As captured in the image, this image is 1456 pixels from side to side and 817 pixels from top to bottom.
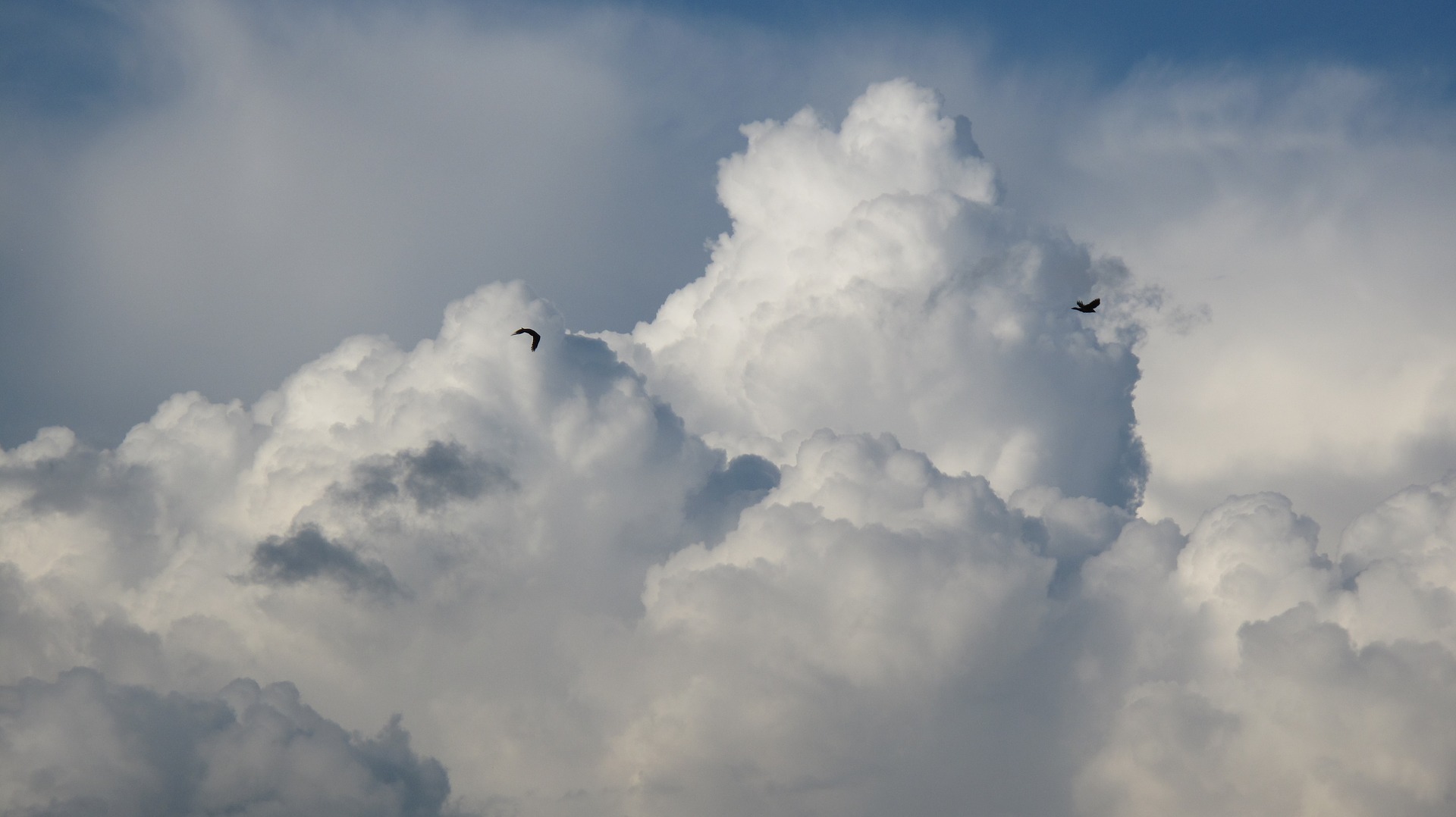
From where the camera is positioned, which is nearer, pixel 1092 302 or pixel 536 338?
pixel 1092 302

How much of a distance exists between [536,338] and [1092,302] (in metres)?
50.7

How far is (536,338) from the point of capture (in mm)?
142625

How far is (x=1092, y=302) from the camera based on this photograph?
125 metres
